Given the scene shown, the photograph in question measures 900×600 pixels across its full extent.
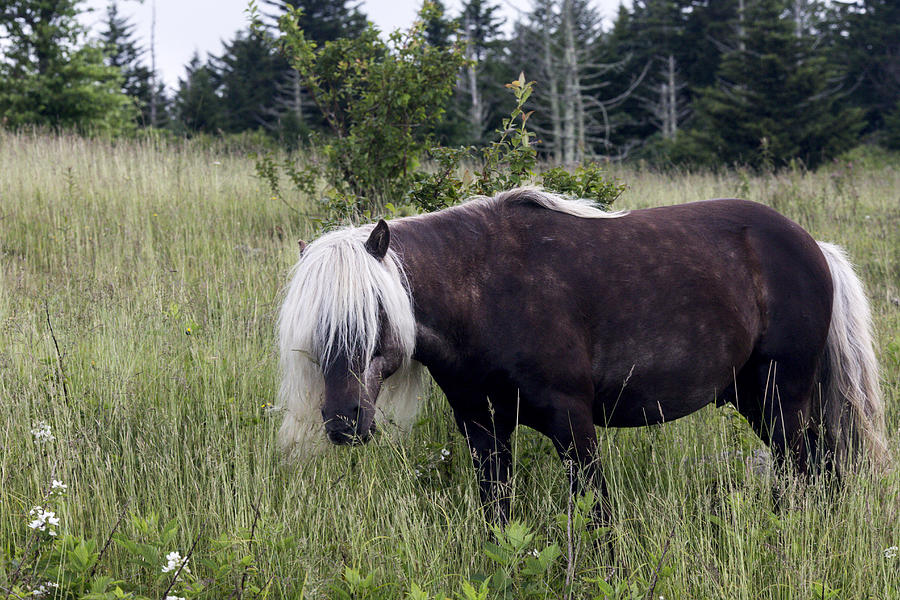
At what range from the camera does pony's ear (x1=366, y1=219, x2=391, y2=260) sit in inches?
103

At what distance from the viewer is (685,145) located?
76.1 ft

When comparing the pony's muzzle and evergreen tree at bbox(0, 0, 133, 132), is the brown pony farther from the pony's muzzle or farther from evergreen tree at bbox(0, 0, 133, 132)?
evergreen tree at bbox(0, 0, 133, 132)

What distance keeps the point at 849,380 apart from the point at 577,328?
1.60 meters

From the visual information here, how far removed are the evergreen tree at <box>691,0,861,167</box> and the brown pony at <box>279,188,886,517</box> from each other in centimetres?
2000

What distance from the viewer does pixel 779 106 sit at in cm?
2234

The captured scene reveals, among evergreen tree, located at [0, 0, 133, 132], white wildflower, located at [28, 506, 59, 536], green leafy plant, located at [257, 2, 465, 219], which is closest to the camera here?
white wildflower, located at [28, 506, 59, 536]

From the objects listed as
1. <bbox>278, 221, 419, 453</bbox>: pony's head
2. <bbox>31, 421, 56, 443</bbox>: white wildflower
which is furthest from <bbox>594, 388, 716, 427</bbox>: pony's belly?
<bbox>31, 421, 56, 443</bbox>: white wildflower

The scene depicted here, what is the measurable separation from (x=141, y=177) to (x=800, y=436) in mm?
7748

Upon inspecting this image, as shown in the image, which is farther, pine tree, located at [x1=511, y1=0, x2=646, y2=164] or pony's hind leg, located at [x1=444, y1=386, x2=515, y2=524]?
pine tree, located at [x1=511, y1=0, x2=646, y2=164]

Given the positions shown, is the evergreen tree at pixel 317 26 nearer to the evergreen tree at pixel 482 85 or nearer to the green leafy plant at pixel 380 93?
the evergreen tree at pixel 482 85

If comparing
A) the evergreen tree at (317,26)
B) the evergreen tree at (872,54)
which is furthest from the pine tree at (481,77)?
the evergreen tree at (872,54)

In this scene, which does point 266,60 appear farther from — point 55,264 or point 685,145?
point 55,264

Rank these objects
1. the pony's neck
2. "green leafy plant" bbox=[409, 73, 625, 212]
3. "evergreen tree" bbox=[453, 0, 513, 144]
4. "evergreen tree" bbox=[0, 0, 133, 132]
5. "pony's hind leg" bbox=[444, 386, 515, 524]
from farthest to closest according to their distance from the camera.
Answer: "evergreen tree" bbox=[453, 0, 513, 144]
"evergreen tree" bbox=[0, 0, 133, 132]
"green leafy plant" bbox=[409, 73, 625, 212]
"pony's hind leg" bbox=[444, 386, 515, 524]
the pony's neck

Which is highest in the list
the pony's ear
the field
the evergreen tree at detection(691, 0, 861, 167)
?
the evergreen tree at detection(691, 0, 861, 167)
